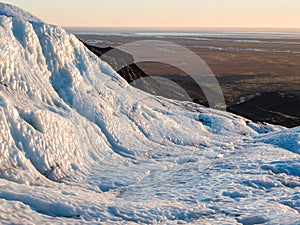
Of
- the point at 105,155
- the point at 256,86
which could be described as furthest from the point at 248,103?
the point at 105,155

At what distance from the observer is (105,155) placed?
1473 centimetres

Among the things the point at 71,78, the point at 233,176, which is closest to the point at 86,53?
the point at 71,78

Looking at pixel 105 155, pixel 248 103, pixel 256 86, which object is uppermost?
A: pixel 105 155

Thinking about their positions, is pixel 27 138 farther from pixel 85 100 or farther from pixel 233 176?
pixel 233 176

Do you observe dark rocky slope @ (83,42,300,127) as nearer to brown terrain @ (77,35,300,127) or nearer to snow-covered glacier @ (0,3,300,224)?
brown terrain @ (77,35,300,127)

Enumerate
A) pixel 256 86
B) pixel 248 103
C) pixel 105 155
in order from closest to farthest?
1. pixel 105 155
2. pixel 248 103
3. pixel 256 86

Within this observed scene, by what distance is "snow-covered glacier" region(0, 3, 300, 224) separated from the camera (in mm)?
10258

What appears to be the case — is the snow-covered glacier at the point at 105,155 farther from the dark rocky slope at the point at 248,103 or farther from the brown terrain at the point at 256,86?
the brown terrain at the point at 256,86

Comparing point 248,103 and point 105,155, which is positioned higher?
point 105,155

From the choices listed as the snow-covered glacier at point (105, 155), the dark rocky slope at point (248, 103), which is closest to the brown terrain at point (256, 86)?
the dark rocky slope at point (248, 103)

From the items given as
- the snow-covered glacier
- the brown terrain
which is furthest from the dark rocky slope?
the snow-covered glacier

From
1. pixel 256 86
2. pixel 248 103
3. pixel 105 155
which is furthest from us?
pixel 256 86

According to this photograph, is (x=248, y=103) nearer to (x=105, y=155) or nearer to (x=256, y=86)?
(x=256, y=86)

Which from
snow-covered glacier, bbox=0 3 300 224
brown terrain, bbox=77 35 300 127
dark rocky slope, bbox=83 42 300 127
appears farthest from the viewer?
brown terrain, bbox=77 35 300 127
